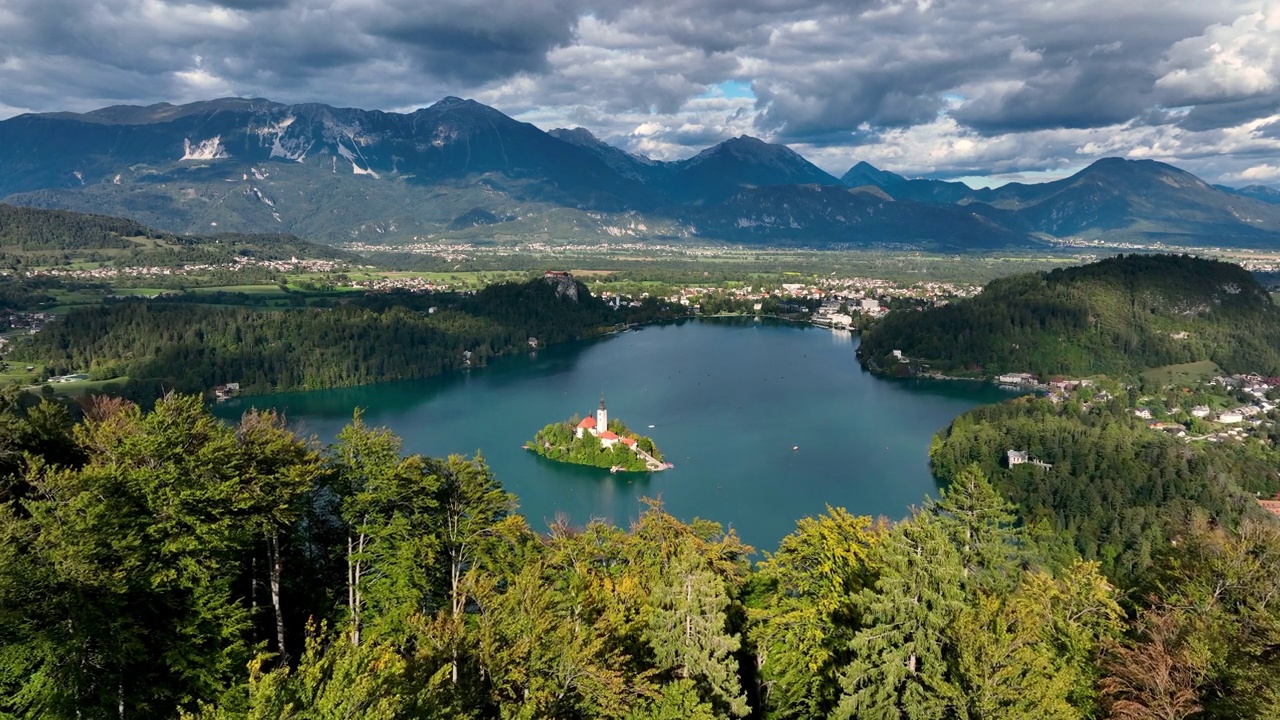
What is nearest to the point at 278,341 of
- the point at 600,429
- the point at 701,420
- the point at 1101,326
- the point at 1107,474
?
the point at 600,429

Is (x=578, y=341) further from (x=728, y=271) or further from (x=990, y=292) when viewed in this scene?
(x=728, y=271)

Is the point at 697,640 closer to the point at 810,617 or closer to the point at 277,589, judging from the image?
the point at 810,617

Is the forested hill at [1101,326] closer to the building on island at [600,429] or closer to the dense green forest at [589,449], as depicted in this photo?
the dense green forest at [589,449]

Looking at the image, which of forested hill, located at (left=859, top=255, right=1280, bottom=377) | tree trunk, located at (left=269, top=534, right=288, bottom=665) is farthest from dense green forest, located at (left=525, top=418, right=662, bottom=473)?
forested hill, located at (left=859, top=255, right=1280, bottom=377)

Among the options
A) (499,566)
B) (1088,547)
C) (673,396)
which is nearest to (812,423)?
(673,396)

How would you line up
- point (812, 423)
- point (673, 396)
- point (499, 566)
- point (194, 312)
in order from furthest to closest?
point (194, 312) < point (673, 396) < point (812, 423) < point (499, 566)
